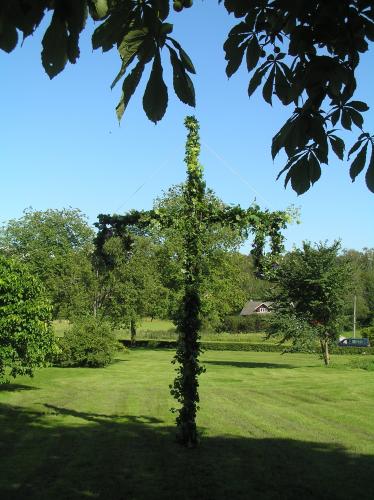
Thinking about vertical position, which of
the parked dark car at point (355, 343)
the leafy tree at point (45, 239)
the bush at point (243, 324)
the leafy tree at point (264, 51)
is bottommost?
the parked dark car at point (355, 343)

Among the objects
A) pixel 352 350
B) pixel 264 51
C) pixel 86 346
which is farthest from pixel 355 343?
pixel 264 51

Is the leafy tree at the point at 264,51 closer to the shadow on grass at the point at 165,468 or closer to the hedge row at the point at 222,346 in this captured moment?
the shadow on grass at the point at 165,468

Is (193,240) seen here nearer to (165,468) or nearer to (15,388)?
(165,468)

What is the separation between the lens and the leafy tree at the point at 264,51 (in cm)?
181

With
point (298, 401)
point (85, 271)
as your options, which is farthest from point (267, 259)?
point (85, 271)

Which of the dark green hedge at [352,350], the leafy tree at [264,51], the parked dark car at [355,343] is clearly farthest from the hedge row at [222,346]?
the leafy tree at [264,51]

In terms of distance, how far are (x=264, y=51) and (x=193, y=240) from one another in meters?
6.42

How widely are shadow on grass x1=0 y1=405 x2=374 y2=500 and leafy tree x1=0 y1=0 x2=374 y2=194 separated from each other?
4769 mm

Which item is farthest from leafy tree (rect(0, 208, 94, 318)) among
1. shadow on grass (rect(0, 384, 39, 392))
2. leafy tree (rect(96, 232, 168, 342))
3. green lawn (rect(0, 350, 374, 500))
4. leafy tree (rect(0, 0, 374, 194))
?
leafy tree (rect(0, 0, 374, 194))

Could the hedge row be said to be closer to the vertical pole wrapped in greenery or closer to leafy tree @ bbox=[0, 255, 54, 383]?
leafy tree @ bbox=[0, 255, 54, 383]

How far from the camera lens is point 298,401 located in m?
13.9

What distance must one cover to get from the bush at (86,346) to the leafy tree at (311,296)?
964cm

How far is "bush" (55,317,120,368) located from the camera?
27.9 m

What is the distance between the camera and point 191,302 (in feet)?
29.3
